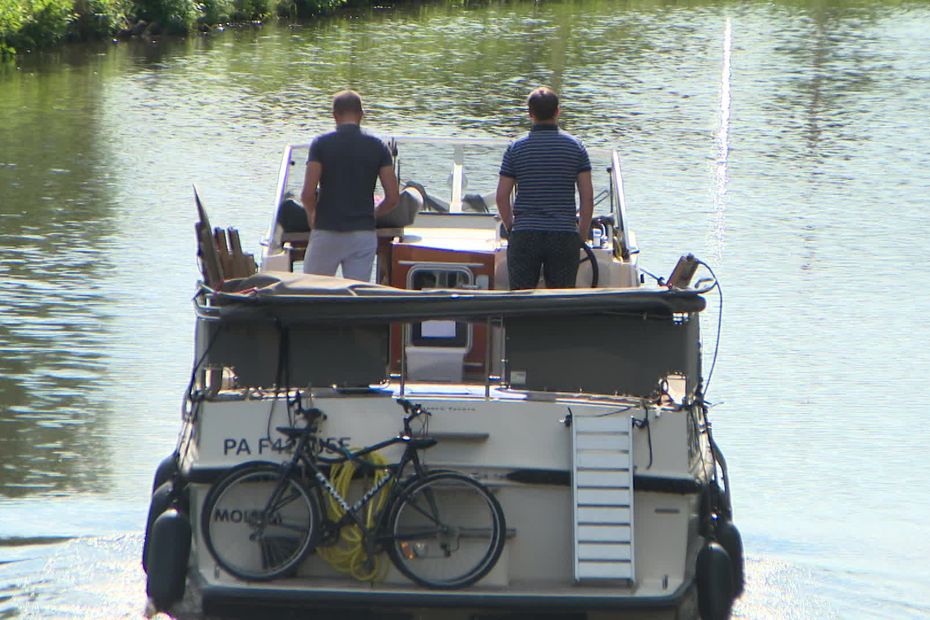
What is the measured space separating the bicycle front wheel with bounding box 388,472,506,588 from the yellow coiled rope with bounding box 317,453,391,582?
8cm

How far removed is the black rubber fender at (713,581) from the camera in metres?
5.82

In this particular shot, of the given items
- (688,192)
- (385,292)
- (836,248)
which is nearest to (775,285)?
(836,248)

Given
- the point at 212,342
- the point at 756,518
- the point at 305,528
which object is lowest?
the point at 756,518

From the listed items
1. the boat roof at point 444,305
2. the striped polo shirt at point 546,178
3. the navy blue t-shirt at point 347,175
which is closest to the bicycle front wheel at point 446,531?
the boat roof at point 444,305

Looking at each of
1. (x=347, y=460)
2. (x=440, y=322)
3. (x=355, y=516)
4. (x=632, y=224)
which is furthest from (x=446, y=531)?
(x=632, y=224)

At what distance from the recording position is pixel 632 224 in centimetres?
1536

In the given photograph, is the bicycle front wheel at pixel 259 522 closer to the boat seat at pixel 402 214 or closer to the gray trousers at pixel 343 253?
the gray trousers at pixel 343 253

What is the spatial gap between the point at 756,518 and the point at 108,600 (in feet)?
11.4

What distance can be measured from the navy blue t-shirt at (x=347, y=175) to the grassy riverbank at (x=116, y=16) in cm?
2319

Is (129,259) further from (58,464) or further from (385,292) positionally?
(385,292)

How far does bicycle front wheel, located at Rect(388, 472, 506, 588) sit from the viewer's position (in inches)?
222

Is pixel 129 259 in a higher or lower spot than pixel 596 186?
lower

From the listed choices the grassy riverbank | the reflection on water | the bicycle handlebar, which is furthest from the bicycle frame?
the grassy riverbank

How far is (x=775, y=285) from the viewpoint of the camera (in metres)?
13.5
